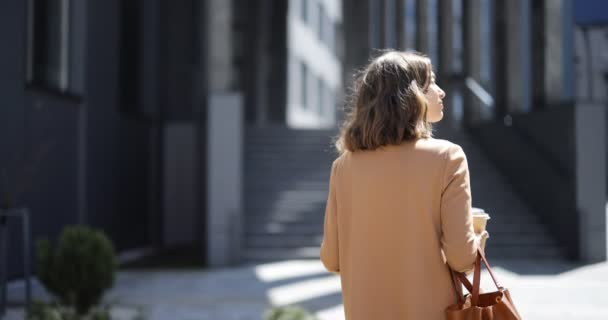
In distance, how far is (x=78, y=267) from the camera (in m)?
6.50

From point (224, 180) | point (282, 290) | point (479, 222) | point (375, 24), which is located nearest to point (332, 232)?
point (479, 222)

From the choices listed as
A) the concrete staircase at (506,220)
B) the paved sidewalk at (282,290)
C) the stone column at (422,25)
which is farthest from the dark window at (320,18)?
the paved sidewalk at (282,290)

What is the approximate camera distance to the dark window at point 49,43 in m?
9.45

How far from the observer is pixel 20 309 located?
23.0 ft

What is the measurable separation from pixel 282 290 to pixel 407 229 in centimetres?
610

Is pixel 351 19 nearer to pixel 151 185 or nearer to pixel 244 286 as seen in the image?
pixel 151 185

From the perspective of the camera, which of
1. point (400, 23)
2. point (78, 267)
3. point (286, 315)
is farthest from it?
point (400, 23)

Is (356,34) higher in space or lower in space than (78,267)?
higher

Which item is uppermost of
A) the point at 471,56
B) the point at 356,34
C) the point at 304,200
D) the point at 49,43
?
the point at 356,34

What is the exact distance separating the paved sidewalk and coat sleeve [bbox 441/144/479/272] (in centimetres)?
446

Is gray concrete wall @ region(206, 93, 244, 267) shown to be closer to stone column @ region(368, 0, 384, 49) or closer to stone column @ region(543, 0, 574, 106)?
stone column @ region(543, 0, 574, 106)

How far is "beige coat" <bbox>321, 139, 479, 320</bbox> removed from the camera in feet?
Answer: 7.67

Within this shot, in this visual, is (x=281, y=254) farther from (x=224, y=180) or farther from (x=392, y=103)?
A: (x=392, y=103)

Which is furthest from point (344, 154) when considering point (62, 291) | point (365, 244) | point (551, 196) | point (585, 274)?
point (551, 196)
